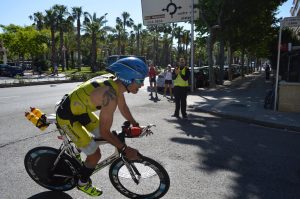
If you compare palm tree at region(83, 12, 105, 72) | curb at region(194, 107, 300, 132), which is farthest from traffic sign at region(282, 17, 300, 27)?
palm tree at region(83, 12, 105, 72)

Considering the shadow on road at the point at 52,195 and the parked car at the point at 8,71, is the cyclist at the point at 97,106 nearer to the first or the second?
the shadow on road at the point at 52,195

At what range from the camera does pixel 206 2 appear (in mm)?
20031

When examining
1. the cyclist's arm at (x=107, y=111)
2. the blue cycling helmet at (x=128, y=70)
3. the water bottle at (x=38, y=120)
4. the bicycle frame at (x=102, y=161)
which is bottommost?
the bicycle frame at (x=102, y=161)

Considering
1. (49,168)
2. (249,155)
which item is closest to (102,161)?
(49,168)

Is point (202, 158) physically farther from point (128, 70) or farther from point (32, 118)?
point (32, 118)

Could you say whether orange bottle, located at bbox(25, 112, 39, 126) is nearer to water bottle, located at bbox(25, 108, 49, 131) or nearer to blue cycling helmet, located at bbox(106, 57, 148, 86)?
water bottle, located at bbox(25, 108, 49, 131)

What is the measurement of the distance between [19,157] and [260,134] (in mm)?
5655

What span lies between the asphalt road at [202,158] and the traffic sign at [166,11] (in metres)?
12.3

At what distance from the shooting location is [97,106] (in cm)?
328

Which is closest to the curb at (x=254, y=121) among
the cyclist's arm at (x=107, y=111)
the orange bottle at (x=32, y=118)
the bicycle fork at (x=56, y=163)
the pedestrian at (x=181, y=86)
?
the pedestrian at (x=181, y=86)

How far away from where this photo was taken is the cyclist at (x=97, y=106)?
310 cm

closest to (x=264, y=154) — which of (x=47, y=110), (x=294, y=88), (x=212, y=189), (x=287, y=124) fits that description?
(x=212, y=189)

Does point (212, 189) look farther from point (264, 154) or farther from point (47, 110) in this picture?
point (47, 110)

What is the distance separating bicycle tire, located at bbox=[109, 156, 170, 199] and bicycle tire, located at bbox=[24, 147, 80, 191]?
46 cm
